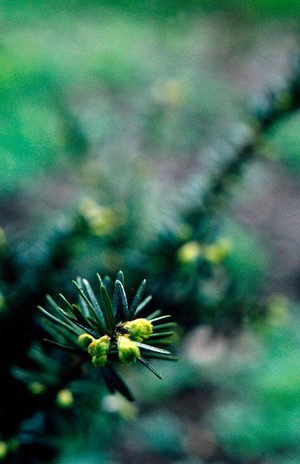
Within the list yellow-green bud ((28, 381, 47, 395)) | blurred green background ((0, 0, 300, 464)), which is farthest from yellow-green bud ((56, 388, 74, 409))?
blurred green background ((0, 0, 300, 464))

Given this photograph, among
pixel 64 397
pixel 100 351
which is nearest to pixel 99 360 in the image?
pixel 100 351

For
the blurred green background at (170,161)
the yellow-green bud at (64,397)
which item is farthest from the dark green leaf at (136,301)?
the blurred green background at (170,161)

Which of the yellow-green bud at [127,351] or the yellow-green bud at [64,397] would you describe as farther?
the yellow-green bud at [64,397]

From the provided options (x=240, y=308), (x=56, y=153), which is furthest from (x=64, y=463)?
(x=56, y=153)

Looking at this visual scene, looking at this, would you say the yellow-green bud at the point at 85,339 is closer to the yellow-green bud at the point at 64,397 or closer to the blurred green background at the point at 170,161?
the yellow-green bud at the point at 64,397

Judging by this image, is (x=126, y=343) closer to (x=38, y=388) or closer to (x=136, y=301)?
(x=136, y=301)

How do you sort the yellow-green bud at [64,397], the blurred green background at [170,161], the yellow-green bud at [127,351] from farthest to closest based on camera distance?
the blurred green background at [170,161], the yellow-green bud at [64,397], the yellow-green bud at [127,351]

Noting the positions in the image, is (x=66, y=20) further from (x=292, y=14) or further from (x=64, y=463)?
(x=64, y=463)

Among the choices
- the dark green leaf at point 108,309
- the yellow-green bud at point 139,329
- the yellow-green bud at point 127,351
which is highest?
the dark green leaf at point 108,309

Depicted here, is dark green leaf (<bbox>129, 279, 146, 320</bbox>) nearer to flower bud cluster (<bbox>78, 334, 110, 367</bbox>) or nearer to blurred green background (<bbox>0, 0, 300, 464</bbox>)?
flower bud cluster (<bbox>78, 334, 110, 367</bbox>)
